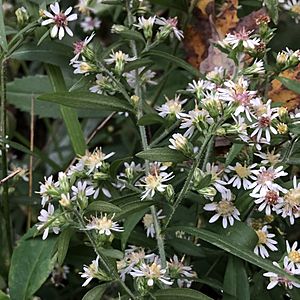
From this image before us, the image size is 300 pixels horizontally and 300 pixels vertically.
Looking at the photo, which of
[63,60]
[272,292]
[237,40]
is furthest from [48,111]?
[272,292]

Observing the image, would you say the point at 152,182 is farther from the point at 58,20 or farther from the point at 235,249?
the point at 58,20

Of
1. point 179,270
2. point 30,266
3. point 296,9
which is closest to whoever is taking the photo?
point 179,270

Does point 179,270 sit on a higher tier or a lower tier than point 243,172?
lower

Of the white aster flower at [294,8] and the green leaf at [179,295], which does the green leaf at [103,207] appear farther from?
the white aster flower at [294,8]

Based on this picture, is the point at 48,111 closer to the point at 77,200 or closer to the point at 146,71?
the point at 146,71

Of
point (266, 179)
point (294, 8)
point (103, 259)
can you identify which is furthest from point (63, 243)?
point (294, 8)

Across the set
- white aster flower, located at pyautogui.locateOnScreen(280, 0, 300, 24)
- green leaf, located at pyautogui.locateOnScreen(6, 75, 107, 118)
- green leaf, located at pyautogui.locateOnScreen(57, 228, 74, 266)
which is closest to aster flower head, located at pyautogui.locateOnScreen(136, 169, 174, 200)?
green leaf, located at pyautogui.locateOnScreen(57, 228, 74, 266)

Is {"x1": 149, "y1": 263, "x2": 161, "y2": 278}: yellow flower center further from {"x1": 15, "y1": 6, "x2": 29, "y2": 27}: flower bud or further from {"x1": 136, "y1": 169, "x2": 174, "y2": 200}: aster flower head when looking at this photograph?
{"x1": 15, "y1": 6, "x2": 29, "y2": 27}: flower bud
